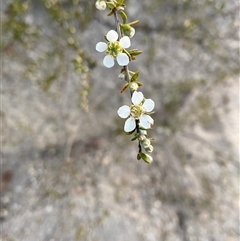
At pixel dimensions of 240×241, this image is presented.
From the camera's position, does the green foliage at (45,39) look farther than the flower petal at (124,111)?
Yes

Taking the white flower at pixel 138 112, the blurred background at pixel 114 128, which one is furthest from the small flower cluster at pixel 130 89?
the blurred background at pixel 114 128

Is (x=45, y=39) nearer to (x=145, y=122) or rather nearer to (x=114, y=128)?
(x=114, y=128)

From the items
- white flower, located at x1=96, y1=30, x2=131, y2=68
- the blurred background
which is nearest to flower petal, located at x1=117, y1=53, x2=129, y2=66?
white flower, located at x1=96, y1=30, x2=131, y2=68

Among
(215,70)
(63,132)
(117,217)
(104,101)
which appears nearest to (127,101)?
(104,101)

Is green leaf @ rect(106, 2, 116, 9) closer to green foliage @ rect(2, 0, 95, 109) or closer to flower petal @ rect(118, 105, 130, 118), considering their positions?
flower petal @ rect(118, 105, 130, 118)

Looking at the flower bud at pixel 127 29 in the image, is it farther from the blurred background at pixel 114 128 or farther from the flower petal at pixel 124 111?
the blurred background at pixel 114 128

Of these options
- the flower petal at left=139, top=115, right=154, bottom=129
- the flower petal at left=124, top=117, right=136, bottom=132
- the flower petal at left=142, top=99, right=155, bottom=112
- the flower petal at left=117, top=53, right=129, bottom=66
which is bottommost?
the flower petal at left=124, top=117, right=136, bottom=132

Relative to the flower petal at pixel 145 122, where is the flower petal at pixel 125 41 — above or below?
above
